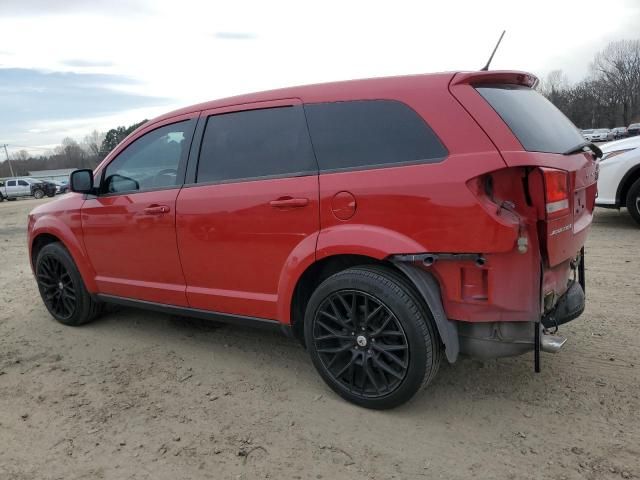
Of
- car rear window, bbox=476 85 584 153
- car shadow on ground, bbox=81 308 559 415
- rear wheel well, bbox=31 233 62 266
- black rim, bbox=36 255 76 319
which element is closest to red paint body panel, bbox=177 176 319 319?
car shadow on ground, bbox=81 308 559 415

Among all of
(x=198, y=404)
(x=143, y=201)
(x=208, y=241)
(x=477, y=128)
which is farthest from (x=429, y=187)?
(x=143, y=201)

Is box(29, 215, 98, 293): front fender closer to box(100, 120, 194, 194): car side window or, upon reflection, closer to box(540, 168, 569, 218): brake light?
box(100, 120, 194, 194): car side window

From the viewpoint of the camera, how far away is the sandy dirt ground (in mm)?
2555

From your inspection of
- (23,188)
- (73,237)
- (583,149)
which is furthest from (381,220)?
(23,188)

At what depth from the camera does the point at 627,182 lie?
288 inches

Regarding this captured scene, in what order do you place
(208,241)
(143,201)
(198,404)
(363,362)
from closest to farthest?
(363,362), (198,404), (208,241), (143,201)

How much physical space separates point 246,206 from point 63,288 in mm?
2500

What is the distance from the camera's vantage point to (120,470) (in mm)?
2615

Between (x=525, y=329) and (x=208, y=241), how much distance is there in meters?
2.05

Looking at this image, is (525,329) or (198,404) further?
(198,404)

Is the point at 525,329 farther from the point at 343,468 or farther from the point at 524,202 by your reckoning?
the point at 343,468

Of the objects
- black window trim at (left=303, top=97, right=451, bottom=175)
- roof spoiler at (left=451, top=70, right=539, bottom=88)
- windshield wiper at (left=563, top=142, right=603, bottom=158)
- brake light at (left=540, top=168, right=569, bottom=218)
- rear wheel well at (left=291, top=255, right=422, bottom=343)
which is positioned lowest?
rear wheel well at (left=291, top=255, right=422, bottom=343)

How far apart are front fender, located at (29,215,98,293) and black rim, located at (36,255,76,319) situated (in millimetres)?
219

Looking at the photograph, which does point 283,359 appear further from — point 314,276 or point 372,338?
point 372,338
